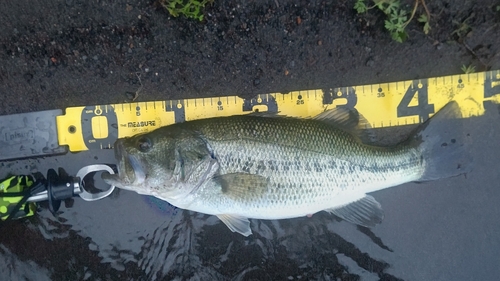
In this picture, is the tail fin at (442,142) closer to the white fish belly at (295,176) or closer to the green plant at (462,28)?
the white fish belly at (295,176)

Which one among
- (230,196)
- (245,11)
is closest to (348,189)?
(230,196)

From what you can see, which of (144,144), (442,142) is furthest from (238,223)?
(442,142)

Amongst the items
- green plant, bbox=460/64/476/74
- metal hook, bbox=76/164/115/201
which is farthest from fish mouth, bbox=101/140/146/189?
green plant, bbox=460/64/476/74

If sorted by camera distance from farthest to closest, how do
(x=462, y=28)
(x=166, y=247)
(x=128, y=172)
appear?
(x=166, y=247) < (x=462, y=28) < (x=128, y=172)

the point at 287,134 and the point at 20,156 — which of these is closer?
the point at 287,134

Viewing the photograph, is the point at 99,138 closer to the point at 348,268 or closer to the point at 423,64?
the point at 348,268

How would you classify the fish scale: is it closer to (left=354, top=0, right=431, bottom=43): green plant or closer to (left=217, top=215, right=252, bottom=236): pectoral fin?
(left=217, top=215, right=252, bottom=236): pectoral fin

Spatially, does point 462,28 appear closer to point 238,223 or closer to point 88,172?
point 238,223
